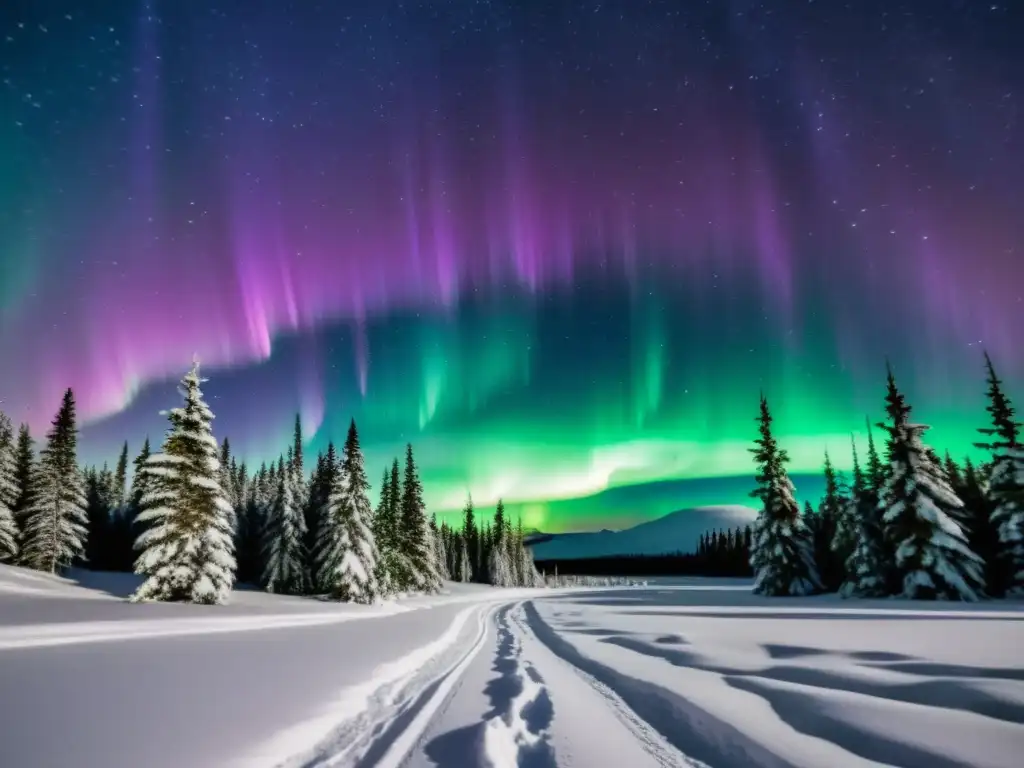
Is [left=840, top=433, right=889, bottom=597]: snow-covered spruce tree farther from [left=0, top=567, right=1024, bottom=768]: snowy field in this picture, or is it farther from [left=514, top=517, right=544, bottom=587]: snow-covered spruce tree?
[left=514, top=517, right=544, bottom=587]: snow-covered spruce tree

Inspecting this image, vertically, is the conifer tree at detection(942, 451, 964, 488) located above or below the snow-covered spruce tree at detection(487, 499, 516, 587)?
above

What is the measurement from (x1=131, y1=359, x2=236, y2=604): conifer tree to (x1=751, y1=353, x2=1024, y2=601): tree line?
36.4m

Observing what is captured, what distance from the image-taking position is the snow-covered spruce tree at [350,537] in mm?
42406

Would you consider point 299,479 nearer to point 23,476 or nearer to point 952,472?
point 23,476

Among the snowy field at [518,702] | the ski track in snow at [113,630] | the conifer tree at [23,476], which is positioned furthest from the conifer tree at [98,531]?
the snowy field at [518,702]

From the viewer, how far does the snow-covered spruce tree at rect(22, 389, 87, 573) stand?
47781 mm

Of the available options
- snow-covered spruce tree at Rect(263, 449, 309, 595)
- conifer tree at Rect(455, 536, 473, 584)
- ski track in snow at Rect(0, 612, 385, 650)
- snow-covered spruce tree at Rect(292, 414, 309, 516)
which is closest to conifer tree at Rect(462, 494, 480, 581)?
conifer tree at Rect(455, 536, 473, 584)

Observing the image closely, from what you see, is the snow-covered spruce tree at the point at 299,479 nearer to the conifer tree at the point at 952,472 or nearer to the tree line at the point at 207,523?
the tree line at the point at 207,523

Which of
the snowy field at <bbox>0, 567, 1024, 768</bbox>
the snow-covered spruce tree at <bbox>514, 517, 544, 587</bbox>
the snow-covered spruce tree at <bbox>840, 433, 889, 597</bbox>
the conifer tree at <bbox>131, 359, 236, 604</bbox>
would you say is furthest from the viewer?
the snow-covered spruce tree at <bbox>514, 517, 544, 587</bbox>

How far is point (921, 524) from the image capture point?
31750 millimetres

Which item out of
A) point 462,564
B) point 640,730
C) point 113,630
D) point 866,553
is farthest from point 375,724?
point 462,564

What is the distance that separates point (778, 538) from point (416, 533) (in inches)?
1421

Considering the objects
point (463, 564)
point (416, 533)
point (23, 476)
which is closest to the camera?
point (23, 476)

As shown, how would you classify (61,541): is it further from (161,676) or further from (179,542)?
(161,676)
